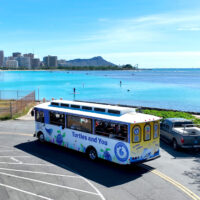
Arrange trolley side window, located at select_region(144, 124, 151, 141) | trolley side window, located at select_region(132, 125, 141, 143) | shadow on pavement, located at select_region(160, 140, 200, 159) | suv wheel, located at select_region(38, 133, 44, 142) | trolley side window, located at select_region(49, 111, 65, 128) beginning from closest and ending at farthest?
trolley side window, located at select_region(132, 125, 141, 143) → trolley side window, located at select_region(144, 124, 151, 141) → shadow on pavement, located at select_region(160, 140, 200, 159) → trolley side window, located at select_region(49, 111, 65, 128) → suv wheel, located at select_region(38, 133, 44, 142)

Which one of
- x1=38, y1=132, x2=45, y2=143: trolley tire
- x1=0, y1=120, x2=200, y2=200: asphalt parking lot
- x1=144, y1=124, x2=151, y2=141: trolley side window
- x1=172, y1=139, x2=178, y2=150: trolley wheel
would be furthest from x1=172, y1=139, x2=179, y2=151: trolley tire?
x1=38, y1=132, x2=45, y2=143: trolley tire

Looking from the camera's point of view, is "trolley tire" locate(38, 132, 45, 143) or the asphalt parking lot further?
"trolley tire" locate(38, 132, 45, 143)

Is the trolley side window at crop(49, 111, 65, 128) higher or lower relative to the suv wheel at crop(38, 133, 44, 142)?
higher

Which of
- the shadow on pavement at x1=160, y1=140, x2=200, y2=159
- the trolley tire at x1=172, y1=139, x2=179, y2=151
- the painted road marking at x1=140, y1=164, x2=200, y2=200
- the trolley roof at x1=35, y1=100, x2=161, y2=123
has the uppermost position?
the trolley roof at x1=35, y1=100, x2=161, y2=123

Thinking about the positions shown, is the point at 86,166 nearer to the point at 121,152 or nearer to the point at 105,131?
the point at 105,131

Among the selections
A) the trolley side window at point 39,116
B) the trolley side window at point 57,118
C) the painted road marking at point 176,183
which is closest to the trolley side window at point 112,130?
the painted road marking at point 176,183

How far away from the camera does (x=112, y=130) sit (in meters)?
13.5

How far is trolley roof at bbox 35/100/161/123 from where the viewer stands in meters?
13.2

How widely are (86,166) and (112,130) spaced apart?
2453 millimetres

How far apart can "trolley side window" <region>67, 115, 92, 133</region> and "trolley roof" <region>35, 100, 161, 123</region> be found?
32cm

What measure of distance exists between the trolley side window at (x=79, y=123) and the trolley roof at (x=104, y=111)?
12.5 inches

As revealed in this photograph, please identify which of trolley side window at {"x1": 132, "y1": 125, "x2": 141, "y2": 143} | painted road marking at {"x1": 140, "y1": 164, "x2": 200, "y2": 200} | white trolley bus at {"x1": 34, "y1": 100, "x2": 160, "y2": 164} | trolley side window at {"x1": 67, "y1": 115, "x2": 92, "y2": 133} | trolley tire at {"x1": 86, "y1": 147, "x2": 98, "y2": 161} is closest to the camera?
painted road marking at {"x1": 140, "y1": 164, "x2": 200, "y2": 200}

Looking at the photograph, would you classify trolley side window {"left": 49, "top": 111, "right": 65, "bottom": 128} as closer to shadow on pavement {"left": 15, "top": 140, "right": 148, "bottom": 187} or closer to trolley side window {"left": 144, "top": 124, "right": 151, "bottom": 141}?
shadow on pavement {"left": 15, "top": 140, "right": 148, "bottom": 187}

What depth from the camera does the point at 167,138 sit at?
730 inches
